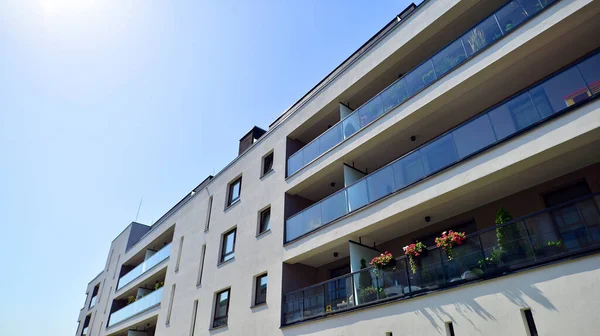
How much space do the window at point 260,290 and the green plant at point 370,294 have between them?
16.0 feet

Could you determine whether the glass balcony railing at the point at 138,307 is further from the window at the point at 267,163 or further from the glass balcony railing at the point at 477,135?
the glass balcony railing at the point at 477,135

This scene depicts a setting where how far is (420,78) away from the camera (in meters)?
11.8

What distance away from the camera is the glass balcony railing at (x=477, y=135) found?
319 inches

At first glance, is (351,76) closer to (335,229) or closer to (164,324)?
(335,229)

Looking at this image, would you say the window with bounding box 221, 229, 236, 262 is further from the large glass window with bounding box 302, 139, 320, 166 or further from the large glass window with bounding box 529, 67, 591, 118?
the large glass window with bounding box 529, 67, 591, 118

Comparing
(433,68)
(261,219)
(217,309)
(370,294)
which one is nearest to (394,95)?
(433,68)

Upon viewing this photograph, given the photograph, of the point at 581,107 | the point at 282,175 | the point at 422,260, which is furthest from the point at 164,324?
the point at 581,107

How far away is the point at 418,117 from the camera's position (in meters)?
11.7

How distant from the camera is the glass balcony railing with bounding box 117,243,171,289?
76.6 ft

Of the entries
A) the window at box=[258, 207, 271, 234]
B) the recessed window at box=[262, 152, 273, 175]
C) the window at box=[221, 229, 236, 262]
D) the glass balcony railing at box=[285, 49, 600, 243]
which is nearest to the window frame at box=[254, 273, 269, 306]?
the window at box=[258, 207, 271, 234]

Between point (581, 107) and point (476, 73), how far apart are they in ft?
9.44

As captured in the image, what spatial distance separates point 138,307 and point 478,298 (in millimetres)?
21644

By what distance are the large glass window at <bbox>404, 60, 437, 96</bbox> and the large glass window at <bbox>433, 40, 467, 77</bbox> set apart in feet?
0.67

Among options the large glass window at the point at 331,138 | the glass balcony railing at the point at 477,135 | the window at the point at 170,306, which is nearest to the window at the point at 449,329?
the glass balcony railing at the point at 477,135
